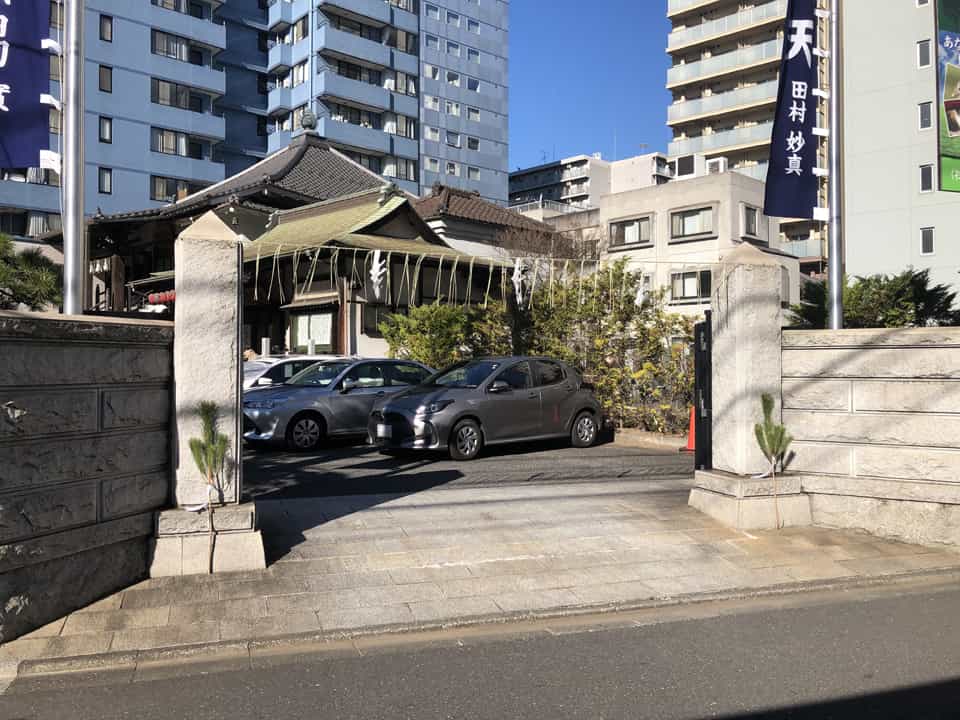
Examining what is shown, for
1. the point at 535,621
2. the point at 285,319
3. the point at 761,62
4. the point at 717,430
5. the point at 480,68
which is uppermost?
the point at 480,68

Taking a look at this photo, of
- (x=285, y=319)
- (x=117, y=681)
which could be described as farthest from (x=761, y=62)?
(x=117, y=681)

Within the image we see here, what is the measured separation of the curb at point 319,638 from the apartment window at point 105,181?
41870 millimetres

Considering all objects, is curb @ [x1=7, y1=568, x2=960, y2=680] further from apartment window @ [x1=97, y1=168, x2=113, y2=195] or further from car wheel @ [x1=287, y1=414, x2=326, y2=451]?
apartment window @ [x1=97, y1=168, x2=113, y2=195]

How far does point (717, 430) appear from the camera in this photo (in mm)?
8539

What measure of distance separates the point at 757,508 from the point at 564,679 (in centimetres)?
409

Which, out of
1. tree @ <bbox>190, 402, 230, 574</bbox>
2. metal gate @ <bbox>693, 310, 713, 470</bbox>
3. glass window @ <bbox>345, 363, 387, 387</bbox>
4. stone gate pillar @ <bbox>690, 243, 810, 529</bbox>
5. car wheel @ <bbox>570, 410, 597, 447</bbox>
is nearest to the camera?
tree @ <bbox>190, 402, 230, 574</bbox>

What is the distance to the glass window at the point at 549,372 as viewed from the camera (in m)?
13.2

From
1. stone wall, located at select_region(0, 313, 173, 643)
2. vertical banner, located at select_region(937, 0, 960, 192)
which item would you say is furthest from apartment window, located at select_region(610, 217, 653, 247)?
stone wall, located at select_region(0, 313, 173, 643)

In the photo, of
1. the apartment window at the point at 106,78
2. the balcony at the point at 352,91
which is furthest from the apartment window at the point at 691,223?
the apartment window at the point at 106,78

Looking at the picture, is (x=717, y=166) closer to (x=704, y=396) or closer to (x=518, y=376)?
(x=518, y=376)

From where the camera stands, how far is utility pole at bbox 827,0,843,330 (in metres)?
8.63

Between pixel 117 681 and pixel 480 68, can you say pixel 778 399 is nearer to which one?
pixel 117 681

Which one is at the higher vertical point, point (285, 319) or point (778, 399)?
point (285, 319)

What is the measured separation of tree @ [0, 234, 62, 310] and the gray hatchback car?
4.92 m
